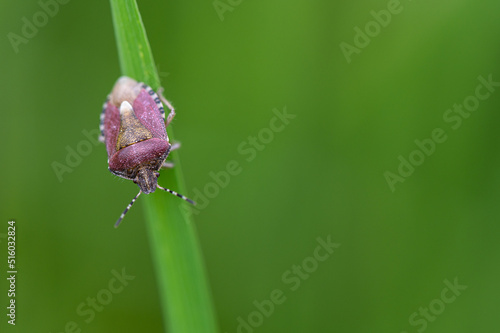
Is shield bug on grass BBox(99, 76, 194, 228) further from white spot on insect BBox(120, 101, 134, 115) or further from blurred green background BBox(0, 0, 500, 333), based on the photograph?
blurred green background BBox(0, 0, 500, 333)

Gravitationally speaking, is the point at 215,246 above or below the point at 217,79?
below

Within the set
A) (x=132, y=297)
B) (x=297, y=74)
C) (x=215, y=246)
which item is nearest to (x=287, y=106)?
(x=297, y=74)

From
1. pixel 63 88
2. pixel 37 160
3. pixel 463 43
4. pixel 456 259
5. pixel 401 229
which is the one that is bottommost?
pixel 456 259

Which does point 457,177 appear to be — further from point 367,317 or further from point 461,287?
point 367,317

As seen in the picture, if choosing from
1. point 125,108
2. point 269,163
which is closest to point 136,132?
point 125,108

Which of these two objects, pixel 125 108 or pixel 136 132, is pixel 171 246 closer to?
pixel 136 132

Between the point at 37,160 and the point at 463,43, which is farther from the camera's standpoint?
the point at 37,160
